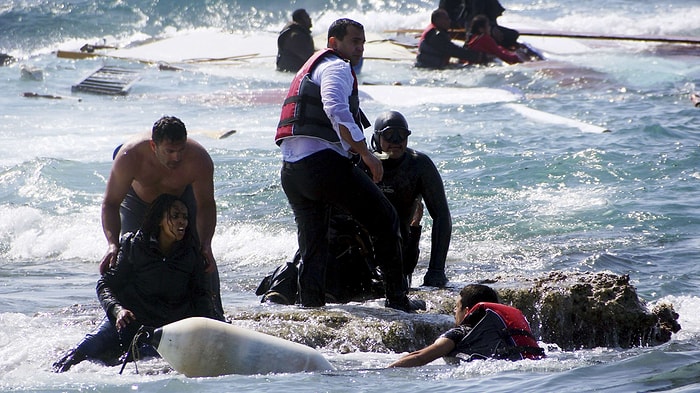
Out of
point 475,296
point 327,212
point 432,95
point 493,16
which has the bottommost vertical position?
point 432,95

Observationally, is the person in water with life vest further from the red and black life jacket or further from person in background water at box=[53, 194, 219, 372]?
the red and black life jacket

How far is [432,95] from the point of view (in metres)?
18.0

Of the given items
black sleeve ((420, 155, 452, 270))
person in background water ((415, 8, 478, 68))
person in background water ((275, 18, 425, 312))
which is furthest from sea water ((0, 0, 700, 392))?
black sleeve ((420, 155, 452, 270))

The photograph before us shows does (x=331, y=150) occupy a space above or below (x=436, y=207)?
above

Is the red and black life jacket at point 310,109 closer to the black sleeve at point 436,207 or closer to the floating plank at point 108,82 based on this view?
the black sleeve at point 436,207

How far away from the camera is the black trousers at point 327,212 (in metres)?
6.36

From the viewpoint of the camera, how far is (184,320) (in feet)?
17.7

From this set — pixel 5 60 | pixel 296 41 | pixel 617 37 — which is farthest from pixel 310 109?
pixel 5 60

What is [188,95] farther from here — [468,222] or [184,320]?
[184,320]

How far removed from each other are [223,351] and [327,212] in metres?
1.45

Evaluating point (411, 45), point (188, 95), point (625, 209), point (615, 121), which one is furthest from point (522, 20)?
point (625, 209)

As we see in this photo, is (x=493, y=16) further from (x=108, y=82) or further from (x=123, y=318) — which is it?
(x=123, y=318)

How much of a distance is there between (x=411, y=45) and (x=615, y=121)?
26.9 feet

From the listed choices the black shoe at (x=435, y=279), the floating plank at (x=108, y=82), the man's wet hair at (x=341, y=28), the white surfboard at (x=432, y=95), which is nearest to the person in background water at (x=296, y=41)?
the white surfboard at (x=432, y=95)
